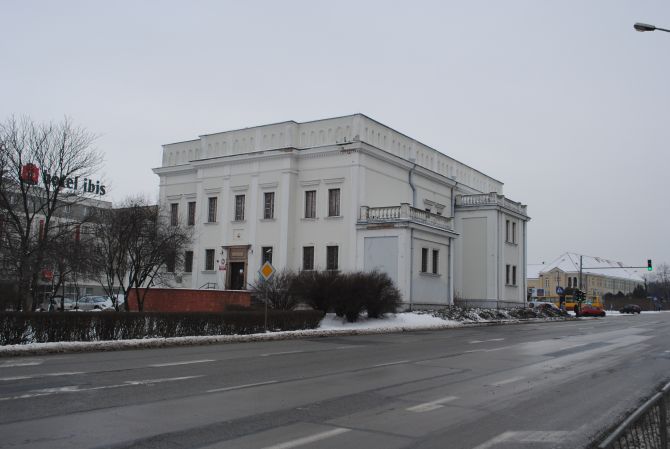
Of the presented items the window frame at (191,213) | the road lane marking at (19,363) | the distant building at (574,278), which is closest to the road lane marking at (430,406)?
the road lane marking at (19,363)

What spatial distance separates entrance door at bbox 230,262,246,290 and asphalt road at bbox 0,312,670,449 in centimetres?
2667

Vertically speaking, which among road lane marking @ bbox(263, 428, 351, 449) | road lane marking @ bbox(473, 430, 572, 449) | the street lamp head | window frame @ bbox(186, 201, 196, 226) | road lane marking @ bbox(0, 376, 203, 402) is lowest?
road lane marking @ bbox(0, 376, 203, 402)

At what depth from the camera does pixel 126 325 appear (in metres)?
19.8

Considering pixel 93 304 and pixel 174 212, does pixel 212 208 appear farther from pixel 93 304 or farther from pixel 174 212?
pixel 93 304

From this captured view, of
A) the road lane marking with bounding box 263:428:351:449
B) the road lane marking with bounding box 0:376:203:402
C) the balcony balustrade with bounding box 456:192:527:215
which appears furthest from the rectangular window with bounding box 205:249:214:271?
the road lane marking with bounding box 263:428:351:449

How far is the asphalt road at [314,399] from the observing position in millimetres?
7008

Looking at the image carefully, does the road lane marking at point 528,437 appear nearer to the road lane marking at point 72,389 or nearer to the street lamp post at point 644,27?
the road lane marking at point 72,389

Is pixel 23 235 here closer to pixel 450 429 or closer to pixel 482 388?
pixel 482 388

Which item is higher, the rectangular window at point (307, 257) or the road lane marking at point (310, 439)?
the rectangular window at point (307, 257)

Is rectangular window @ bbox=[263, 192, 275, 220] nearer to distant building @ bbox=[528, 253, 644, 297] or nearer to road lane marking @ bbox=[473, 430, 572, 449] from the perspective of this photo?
road lane marking @ bbox=[473, 430, 572, 449]

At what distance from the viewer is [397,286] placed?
1511 inches

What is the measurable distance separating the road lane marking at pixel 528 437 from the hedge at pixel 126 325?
1422cm

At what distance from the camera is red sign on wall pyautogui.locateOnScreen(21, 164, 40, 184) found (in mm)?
25891

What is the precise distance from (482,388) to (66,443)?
23.5 feet
